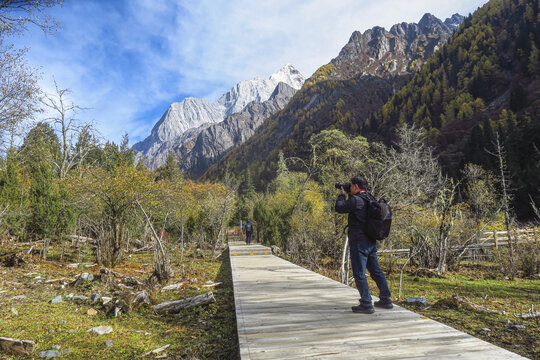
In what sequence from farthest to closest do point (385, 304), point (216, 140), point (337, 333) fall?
point (216, 140)
point (385, 304)
point (337, 333)

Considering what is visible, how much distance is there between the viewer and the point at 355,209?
3.31 m

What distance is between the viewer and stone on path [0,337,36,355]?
298 centimetres

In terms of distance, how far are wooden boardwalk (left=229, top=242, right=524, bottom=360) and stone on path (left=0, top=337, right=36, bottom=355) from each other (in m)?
2.32

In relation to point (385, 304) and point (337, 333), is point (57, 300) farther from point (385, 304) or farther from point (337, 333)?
point (385, 304)

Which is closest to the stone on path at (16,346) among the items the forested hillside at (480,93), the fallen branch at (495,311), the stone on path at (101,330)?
the stone on path at (101,330)

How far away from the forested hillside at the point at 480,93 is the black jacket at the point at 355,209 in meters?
39.0

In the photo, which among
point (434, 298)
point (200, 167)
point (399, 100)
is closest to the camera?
point (434, 298)

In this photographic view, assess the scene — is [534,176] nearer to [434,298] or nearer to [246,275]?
[434,298]

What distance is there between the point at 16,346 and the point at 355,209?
13.6ft

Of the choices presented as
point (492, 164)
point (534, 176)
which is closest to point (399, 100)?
point (492, 164)

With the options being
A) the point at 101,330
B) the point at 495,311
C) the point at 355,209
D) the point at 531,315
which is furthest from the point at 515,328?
the point at 101,330

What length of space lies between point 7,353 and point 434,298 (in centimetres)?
881

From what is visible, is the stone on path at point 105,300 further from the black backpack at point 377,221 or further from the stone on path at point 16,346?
the black backpack at point 377,221

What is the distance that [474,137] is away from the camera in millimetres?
39156
